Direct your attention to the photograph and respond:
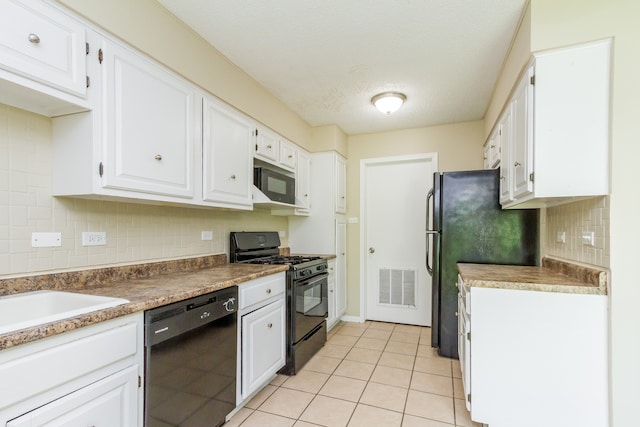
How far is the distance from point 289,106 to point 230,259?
166 centimetres

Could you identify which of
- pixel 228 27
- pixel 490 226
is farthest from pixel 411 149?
pixel 228 27

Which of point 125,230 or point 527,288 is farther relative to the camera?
point 125,230

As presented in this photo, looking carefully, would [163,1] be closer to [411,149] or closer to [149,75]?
[149,75]

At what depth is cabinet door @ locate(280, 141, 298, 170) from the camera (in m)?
3.16

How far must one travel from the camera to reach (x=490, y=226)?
268 centimetres

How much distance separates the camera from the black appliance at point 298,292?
257cm

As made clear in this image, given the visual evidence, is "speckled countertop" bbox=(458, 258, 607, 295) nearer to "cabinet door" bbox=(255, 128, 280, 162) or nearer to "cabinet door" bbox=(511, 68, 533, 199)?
"cabinet door" bbox=(511, 68, 533, 199)

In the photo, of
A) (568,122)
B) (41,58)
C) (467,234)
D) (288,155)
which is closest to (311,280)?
(288,155)

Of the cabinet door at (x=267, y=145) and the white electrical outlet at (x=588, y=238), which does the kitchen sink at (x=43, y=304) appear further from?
the white electrical outlet at (x=588, y=238)

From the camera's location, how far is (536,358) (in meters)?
1.69

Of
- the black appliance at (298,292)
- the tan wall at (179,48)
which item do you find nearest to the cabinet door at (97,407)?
the black appliance at (298,292)

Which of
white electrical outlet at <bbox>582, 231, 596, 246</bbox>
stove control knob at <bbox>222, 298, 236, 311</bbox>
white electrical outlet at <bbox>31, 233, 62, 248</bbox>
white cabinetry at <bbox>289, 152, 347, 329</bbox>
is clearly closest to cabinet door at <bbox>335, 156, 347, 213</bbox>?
white cabinetry at <bbox>289, 152, 347, 329</bbox>

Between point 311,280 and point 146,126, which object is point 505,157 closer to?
point 311,280

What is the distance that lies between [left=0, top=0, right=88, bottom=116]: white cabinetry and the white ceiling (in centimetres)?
64
